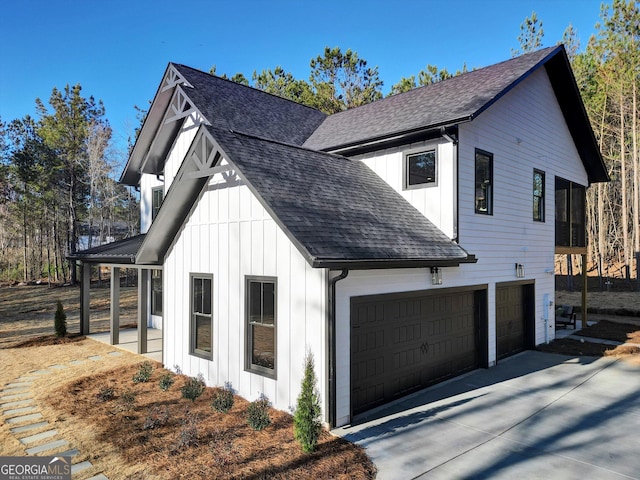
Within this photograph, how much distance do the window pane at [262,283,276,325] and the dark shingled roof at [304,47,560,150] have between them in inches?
197

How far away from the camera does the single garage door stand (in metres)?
11.3

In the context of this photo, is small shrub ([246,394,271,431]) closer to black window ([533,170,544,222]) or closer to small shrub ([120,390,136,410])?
small shrub ([120,390,136,410])

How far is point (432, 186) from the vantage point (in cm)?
966

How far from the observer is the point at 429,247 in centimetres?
838

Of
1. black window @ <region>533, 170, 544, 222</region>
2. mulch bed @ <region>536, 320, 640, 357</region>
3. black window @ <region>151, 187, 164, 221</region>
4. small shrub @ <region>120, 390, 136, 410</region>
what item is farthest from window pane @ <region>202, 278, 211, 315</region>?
black window @ <region>533, 170, 544, 222</region>

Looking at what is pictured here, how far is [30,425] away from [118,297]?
220 inches

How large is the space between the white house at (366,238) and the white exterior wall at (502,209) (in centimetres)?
5

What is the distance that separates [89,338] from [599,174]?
19972mm

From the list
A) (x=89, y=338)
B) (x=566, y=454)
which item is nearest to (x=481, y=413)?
(x=566, y=454)

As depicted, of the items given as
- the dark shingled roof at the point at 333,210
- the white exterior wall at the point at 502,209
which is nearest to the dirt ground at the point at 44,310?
the dark shingled roof at the point at 333,210

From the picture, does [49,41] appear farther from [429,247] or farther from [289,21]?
[429,247]

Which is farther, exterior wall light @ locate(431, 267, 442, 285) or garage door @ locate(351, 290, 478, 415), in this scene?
exterior wall light @ locate(431, 267, 442, 285)

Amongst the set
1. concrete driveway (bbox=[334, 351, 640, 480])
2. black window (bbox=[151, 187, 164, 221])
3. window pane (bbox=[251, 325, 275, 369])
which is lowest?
concrete driveway (bbox=[334, 351, 640, 480])

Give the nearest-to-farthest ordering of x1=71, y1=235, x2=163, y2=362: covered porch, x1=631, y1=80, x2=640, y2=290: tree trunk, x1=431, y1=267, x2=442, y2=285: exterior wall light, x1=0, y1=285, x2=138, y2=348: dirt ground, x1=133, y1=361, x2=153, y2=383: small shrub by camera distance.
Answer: x1=431, y1=267, x2=442, y2=285: exterior wall light, x1=133, y1=361, x2=153, y2=383: small shrub, x1=71, y1=235, x2=163, y2=362: covered porch, x1=0, y1=285, x2=138, y2=348: dirt ground, x1=631, y1=80, x2=640, y2=290: tree trunk
